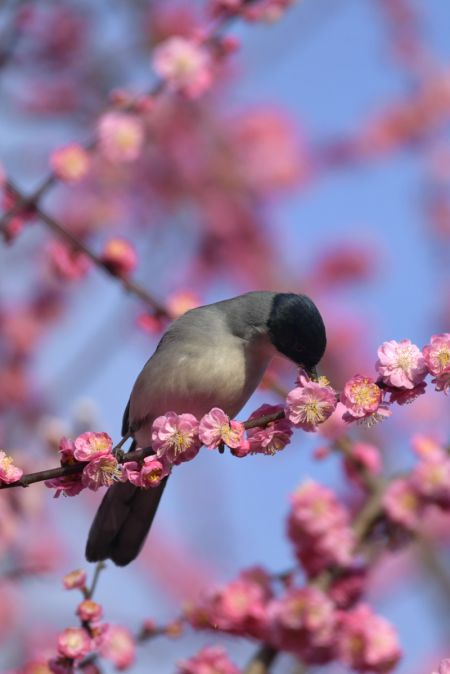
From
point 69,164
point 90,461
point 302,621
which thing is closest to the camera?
point 90,461

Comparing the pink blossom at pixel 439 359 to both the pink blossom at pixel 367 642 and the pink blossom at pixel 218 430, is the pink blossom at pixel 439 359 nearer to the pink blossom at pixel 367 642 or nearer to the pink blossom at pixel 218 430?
the pink blossom at pixel 218 430

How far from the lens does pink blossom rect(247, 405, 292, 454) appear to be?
6.28 ft

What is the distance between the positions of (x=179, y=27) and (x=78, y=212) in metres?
1.77

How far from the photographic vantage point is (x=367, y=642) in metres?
2.82

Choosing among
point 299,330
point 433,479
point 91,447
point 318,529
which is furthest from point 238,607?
point 91,447

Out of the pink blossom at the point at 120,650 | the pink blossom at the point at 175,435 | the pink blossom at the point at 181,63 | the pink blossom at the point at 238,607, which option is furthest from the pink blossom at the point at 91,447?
the pink blossom at the point at 181,63

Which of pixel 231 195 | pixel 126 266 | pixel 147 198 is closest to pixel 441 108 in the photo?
pixel 231 195

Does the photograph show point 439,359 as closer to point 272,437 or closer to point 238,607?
point 272,437

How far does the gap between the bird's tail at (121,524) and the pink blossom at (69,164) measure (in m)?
1.40

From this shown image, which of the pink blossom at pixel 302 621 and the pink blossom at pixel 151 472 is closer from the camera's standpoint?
the pink blossom at pixel 151 472

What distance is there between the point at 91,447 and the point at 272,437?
15.4 inches

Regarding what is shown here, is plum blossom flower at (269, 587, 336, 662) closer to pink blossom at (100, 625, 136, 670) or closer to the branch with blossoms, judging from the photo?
pink blossom at (100, 625, 136, 670)

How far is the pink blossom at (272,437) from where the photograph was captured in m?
1.92

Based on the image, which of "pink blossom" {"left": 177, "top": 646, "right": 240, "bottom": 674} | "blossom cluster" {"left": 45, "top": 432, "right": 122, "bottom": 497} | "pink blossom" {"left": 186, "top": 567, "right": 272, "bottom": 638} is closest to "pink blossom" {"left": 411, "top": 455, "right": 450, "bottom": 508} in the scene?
"pink blossom" {"left": 186, "top": 567, "right": 272, "bottom": 638}
